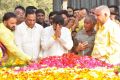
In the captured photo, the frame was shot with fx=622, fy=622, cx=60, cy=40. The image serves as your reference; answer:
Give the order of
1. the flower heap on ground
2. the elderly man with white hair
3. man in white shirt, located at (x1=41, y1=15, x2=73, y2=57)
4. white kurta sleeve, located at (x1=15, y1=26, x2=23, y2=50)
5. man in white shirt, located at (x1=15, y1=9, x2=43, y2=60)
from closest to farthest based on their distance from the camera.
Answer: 1. the flower heap on ground
2. the elderly man with white hair
3. man in white shirt, located at (x1=41, y1=15, x2=73, y2=57)
4. white kurta sleeve, located at (x1=15, y1=26, x2=23, y2=50)
5. man in white shirt, located at (x1=15, y1=9, x2=43, y2=60)

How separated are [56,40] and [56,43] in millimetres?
75

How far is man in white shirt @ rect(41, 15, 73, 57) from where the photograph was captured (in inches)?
513

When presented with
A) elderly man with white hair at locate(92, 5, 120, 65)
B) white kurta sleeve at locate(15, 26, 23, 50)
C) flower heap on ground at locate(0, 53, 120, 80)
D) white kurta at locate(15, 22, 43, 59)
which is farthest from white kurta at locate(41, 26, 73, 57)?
flower heap on ground at locate(0, 53, 120, 80)

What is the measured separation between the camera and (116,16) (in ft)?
51.6

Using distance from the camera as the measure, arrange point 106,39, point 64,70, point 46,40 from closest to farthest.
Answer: point 64,70 → point 106,39 → point 46,40

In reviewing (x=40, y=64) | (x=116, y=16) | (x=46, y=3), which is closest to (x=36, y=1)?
(x=46, y=3)

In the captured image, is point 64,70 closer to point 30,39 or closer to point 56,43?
point 56,43

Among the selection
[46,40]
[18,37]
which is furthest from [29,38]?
[46,40]

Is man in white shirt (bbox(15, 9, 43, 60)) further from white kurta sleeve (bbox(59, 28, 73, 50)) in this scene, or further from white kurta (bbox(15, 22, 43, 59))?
white kurta sleeve (bbox(59, 28, 73, 50))

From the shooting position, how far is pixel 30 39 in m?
14.0

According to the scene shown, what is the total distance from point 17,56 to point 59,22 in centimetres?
116

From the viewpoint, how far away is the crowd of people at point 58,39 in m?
12.4

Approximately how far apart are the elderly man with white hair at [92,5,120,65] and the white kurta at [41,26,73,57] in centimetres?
77

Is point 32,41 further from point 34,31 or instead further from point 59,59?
point 59,59
